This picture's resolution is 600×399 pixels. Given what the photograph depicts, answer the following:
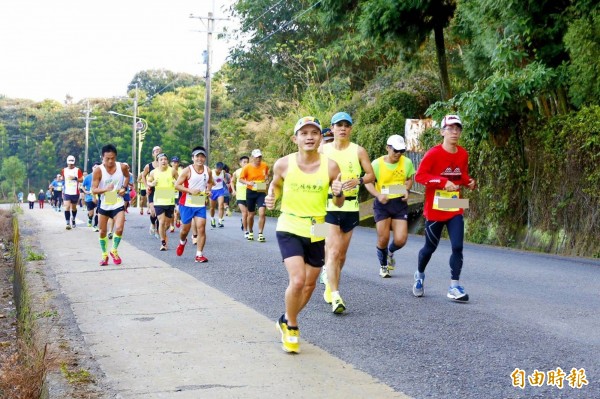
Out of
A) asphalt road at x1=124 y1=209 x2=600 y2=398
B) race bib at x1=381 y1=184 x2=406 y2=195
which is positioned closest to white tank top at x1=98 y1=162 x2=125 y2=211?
asphalt road at x1=124 y1=209 x2=600 y2=398

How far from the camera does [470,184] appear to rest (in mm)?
9258

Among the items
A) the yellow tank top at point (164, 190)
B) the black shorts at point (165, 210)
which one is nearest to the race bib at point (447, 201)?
the black shorts at point (165, 210)

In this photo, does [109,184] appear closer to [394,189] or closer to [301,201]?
[394,189]

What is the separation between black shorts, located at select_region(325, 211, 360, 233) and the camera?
361 inches

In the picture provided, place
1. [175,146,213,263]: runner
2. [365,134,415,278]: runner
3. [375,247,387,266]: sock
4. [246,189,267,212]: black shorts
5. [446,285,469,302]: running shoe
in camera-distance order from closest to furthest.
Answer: [446,285,469,302]: running shoe → [365,134,415,278]: runner → [375,247,387,266]: sock → [175,146,213,263]: runner → [246,189,267,212]: black shorts

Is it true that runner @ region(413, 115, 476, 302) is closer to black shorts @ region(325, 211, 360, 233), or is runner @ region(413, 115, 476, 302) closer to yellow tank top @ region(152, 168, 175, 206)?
black shorts @ region(325, 211, 360, 233)

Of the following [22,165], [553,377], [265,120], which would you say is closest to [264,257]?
[553,377]

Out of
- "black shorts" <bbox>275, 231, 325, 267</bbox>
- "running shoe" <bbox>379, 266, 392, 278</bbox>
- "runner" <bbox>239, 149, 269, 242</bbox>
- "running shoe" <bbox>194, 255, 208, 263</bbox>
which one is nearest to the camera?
"black shorts" <bbox>275, 231, 325, 267</bbox>

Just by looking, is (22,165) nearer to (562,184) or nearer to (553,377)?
(562,184)

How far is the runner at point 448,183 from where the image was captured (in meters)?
9.02

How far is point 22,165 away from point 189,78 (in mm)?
23540

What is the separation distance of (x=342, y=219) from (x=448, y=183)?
117 cm

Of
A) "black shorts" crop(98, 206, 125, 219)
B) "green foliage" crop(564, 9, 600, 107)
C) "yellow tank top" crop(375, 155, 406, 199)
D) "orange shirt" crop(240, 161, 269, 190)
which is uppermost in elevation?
"green foliage" crop(564, 9, 600, 107)

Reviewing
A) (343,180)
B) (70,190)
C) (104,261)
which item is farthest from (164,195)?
(343,180)
